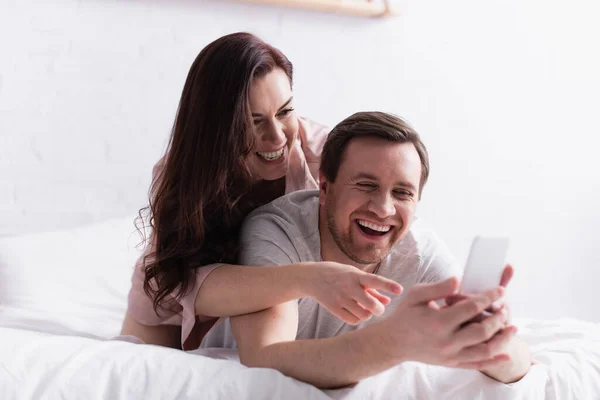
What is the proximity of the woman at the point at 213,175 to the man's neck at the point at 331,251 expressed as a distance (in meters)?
A: 0.16

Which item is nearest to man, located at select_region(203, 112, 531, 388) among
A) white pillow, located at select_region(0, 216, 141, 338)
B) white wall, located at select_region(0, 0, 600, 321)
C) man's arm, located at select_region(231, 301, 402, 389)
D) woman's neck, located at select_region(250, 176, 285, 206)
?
man's arm, located at select_region(231, 301, 402, 389)

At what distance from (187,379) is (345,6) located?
1750 millimetres

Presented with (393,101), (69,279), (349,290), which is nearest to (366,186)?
(349,290)

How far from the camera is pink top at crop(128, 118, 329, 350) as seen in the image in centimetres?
140

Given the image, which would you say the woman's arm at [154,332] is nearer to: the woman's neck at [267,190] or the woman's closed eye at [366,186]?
the woman's neck at [267,190]

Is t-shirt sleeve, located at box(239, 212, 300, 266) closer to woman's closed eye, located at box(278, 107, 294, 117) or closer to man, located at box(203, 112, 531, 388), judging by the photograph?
man, located at box(203, 112, 531, 388)

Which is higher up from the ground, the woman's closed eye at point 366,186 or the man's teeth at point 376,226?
the woman's closed eye at point 366,186

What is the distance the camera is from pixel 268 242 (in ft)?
4.44

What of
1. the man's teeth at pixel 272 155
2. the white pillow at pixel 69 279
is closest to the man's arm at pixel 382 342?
the man's teeth at pixel 272 155

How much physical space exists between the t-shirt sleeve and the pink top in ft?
0.23

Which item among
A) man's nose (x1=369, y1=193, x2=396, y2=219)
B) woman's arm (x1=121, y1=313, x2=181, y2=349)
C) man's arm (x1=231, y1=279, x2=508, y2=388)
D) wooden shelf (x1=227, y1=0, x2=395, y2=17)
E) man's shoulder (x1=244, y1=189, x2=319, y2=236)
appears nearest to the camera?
man's arm (x1=231, y1=279, x2=508, y2=388)

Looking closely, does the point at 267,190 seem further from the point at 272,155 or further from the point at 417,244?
the point at 417,244

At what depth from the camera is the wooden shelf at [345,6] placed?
2424 mm

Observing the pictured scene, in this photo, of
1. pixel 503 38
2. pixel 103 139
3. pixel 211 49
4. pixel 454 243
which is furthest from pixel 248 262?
pixel 503 38
